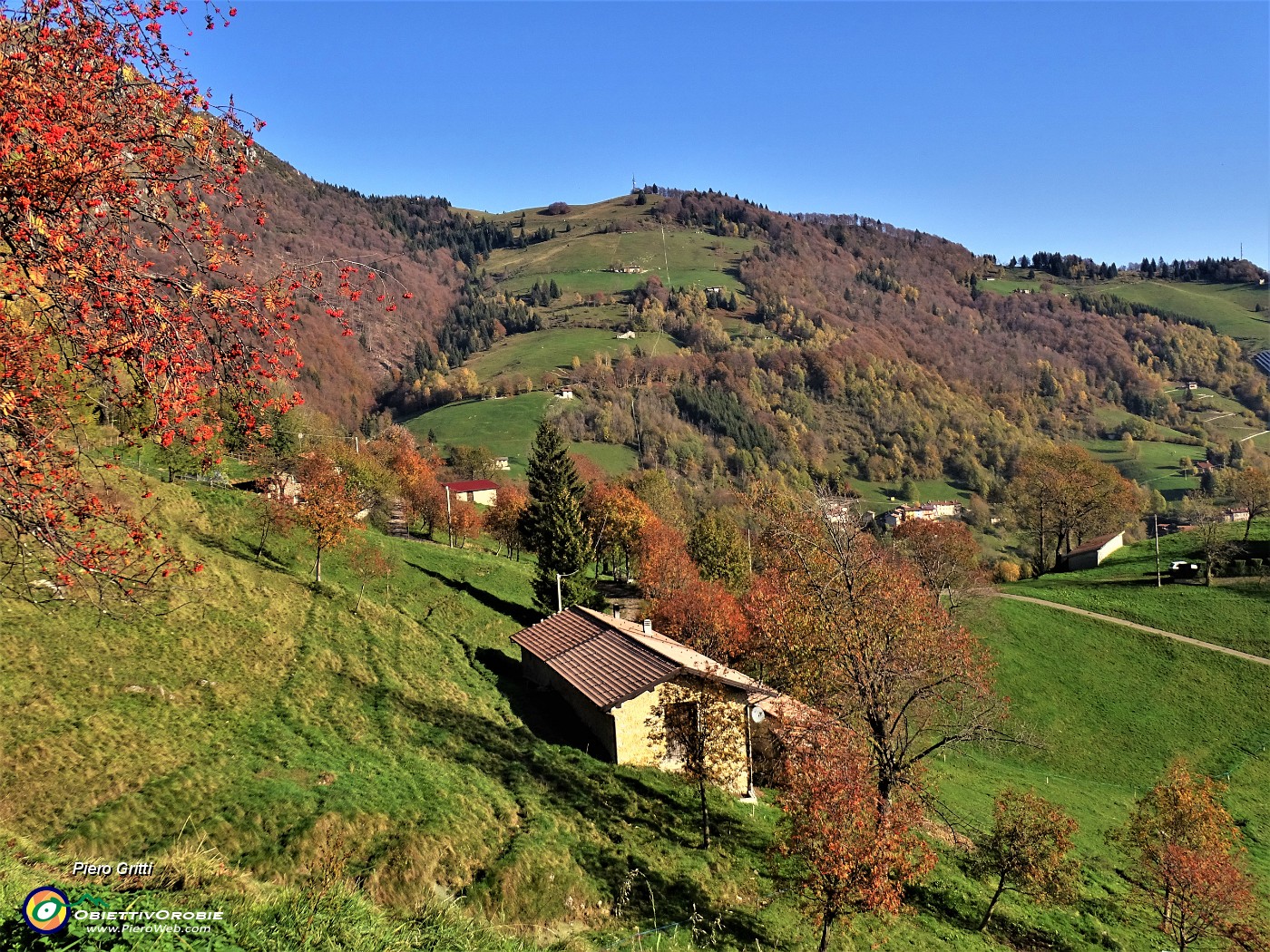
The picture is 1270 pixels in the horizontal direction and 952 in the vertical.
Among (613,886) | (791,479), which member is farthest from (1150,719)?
(791,479)

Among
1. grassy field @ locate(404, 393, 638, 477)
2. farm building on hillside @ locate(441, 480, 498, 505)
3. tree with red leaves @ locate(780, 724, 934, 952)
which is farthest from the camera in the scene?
grassy field @ locate(404, 393, 638, 477)

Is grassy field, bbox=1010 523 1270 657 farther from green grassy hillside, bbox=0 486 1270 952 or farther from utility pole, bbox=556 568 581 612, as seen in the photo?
utility pole, bbox=556 568 581 612

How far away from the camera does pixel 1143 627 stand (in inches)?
2297

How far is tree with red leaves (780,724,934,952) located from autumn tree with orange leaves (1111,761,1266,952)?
1181cm

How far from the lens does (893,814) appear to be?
18750mm

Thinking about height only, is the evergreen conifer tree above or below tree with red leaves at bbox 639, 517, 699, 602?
above

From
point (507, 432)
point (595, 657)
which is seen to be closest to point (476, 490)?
point (507, 432)

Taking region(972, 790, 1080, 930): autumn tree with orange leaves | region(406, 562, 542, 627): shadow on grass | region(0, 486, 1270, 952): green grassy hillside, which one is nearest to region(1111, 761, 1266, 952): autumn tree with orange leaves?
region(0, 486, 1270, 952): green grassy hillside

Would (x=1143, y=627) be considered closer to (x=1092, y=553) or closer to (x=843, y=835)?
(x=1092, y=553)

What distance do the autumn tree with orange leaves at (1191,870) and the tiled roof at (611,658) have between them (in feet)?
48.3

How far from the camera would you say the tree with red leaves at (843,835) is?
17.1 m

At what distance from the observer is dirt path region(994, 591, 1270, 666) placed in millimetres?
52875

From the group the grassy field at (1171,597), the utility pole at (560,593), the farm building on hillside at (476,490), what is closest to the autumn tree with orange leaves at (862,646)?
the utility pole at (560,593)

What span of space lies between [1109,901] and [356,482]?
237ft
